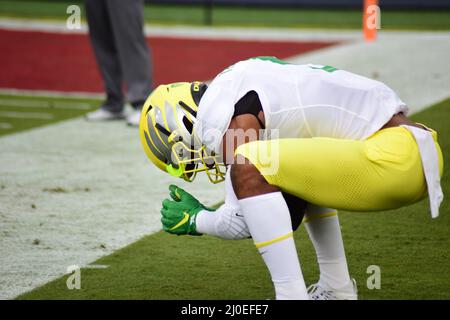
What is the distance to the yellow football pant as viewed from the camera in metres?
3.61

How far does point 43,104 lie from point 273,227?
21.5 ft

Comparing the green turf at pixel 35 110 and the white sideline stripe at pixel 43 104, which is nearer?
the green turf at pixel 35 110

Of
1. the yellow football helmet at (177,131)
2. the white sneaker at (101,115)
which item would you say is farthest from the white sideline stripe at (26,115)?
the yellow football helmet at (177,131)

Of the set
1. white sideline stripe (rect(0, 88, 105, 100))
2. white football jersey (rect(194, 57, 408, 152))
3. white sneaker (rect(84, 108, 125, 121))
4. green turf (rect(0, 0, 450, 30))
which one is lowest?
green turf (rect(0, 0, 450, 30))

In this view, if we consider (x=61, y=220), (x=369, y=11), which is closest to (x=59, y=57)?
(x=369, y=11)

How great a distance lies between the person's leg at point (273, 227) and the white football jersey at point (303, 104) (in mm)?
254

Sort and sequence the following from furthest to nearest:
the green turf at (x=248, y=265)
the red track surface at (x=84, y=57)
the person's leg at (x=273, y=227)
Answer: the red track surface at (x=84, y=57), the green turf at (x=248, y=265), the person's leg at (x=273, y=227)

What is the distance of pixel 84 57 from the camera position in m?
12.7

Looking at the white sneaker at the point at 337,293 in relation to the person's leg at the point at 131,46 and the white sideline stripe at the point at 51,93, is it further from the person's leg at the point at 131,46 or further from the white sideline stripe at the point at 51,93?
the white sideline stripe at the point at 51,93

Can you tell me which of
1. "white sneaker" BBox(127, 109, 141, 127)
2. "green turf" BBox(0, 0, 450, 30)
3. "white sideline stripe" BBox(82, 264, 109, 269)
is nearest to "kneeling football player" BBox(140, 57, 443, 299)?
"white sideline stripe" BBox(82, 264, 109, 269)

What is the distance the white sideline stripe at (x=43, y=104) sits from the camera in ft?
31.7

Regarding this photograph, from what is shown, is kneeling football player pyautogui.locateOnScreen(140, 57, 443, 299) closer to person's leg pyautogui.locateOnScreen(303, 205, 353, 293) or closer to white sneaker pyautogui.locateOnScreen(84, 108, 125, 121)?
person's leg pyautogui.locateOnScreen(303, 205, 353, 293)

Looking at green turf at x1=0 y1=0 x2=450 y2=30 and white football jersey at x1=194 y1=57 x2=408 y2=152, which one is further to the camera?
green turf at x1=0 y1=0 x2=450 y2=30
